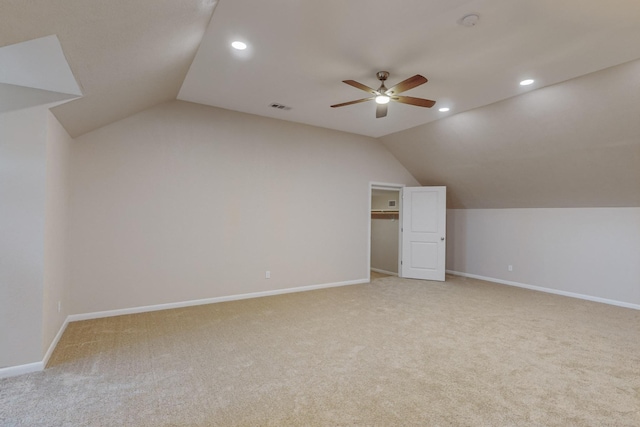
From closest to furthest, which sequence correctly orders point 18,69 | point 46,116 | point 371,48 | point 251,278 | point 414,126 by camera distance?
point 18,69 → point 46,116 → point 371,48 → point 251,278 → point 414,126

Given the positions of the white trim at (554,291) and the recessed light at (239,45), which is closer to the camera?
the recessed light at (239,45)

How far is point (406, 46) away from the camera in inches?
113

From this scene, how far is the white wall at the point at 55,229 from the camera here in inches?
107

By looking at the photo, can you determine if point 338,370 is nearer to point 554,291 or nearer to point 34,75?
point 34,75

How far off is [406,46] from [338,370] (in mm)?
2911

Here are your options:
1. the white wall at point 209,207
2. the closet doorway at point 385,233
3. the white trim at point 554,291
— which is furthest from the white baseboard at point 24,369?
the white trim at point 554,291

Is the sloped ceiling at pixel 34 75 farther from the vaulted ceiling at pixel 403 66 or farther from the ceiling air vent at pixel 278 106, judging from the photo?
the ceiling air vent at pixel 278 106

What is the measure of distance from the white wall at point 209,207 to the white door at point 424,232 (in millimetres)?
1038

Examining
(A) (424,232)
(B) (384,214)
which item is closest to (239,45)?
(A) (424,232)

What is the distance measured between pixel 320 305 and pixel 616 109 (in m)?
4.29

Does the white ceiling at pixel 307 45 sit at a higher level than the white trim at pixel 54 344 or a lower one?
higher

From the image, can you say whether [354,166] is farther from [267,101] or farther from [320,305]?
[320,305]

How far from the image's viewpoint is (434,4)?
2.28 m

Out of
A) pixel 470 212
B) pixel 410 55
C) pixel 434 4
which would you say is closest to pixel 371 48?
pixel 410 55
